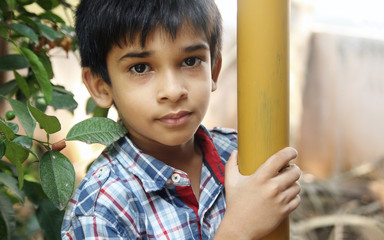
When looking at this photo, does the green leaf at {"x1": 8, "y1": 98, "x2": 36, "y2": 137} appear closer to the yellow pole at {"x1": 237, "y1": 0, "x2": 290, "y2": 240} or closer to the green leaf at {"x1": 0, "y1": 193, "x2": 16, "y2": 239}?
the green leaf at {"x1": 0, "y1": 193, "x2": 16, "y2": 239}

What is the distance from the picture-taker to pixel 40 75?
1.03m

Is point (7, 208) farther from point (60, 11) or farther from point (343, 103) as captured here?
point (343, 103)

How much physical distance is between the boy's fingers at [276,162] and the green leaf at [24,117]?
1.52ft

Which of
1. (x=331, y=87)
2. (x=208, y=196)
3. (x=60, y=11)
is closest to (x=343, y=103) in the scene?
(x=331, y=87)

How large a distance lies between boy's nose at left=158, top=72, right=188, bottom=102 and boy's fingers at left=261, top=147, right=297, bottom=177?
0.22m

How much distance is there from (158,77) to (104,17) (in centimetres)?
17

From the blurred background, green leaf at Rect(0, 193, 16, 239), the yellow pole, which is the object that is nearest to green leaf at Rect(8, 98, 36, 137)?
green leaf at Rect(0, 193, 16, 239)

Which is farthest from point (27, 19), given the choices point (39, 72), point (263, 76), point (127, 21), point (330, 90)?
point (330, 90)

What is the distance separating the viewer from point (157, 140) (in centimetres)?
103

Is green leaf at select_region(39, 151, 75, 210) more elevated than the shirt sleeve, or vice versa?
green leaf at select_region(39, 151, 75, 210)

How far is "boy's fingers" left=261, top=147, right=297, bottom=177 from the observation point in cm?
84

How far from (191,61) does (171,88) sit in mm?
110

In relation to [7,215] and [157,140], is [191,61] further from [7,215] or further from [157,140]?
[7,215]

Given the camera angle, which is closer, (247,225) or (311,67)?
(247,225)
